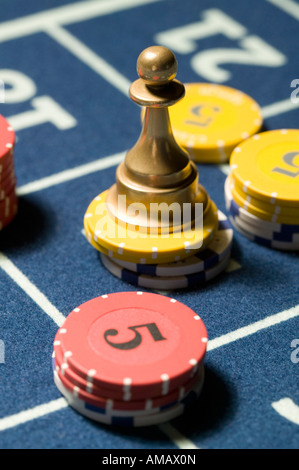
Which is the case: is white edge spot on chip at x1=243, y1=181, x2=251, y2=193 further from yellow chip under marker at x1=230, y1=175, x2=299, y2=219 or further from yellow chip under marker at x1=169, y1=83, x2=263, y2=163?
yellow chip under marker at x1=169, y1=83, x2=263, y2=163

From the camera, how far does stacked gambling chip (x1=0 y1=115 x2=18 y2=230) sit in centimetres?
251

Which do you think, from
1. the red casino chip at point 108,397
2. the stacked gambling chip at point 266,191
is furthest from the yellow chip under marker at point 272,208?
the red casino chip at point 108,397

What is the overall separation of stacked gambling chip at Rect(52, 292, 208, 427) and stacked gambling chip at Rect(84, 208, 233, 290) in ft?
0.82

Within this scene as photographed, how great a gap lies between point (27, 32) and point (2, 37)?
0.37 ft

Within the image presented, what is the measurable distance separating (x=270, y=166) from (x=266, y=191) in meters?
0.16

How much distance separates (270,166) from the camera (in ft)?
8.64

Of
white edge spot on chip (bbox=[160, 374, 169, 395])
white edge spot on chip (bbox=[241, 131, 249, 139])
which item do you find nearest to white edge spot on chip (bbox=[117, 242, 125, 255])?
white edge spot on chip (bbox=[160, 374, 169, 395])

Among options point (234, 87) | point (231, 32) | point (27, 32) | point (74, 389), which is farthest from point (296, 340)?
point (27, 32)

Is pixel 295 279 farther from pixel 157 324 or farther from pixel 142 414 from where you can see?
pixel 142 414

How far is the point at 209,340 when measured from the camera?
2262mm

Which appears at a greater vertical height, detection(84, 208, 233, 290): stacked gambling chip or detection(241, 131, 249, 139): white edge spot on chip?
detection(241, 131, 249, 139): white edge spot on chip

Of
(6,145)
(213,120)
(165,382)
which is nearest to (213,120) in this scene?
(213,120)

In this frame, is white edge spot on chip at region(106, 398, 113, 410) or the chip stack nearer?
white edge spot on chip at region(106, 398, 113, 410)

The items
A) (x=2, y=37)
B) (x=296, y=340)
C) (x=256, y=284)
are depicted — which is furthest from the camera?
(x=2, y=37)
